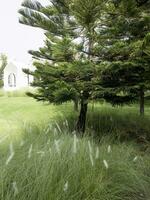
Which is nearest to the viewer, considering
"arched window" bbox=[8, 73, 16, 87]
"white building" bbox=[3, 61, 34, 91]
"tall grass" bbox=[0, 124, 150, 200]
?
"tall grass" bbox=[0, 124, 150, 200]

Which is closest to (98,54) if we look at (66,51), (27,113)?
(66,51)

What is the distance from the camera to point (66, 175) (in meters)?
3.03

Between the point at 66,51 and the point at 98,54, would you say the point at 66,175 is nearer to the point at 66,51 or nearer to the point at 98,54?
the point at 66,51

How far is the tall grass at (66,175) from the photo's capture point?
2.71 meters

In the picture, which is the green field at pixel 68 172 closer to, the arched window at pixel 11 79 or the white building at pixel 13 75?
the white building at pixel 13 75

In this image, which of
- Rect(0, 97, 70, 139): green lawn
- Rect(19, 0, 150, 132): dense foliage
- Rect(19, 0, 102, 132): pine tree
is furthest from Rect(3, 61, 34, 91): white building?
Rect(19, 0, 150, 132): dense foliage

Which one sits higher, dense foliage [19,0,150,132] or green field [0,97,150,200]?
dense foliage [19,0,150,132]

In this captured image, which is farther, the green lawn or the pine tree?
the green lawn

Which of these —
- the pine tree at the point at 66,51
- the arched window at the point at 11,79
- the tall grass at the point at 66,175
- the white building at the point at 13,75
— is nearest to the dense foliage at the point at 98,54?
the pine tree at the point at 66,51

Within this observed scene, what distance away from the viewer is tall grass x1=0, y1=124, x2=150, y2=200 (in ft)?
8.90

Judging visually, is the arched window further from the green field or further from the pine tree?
the green field

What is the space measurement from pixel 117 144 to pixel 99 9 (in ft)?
6.91

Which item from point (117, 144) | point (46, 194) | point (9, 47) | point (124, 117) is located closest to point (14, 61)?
point (9, 47)

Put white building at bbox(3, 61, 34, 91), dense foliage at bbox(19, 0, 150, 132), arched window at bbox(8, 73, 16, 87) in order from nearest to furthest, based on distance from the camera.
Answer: dense foliage at bbox(19, 0, 150, 132), white building at bbox(3, 61, 34, 91), arched window at bbox(8, 73, 16, 87)
